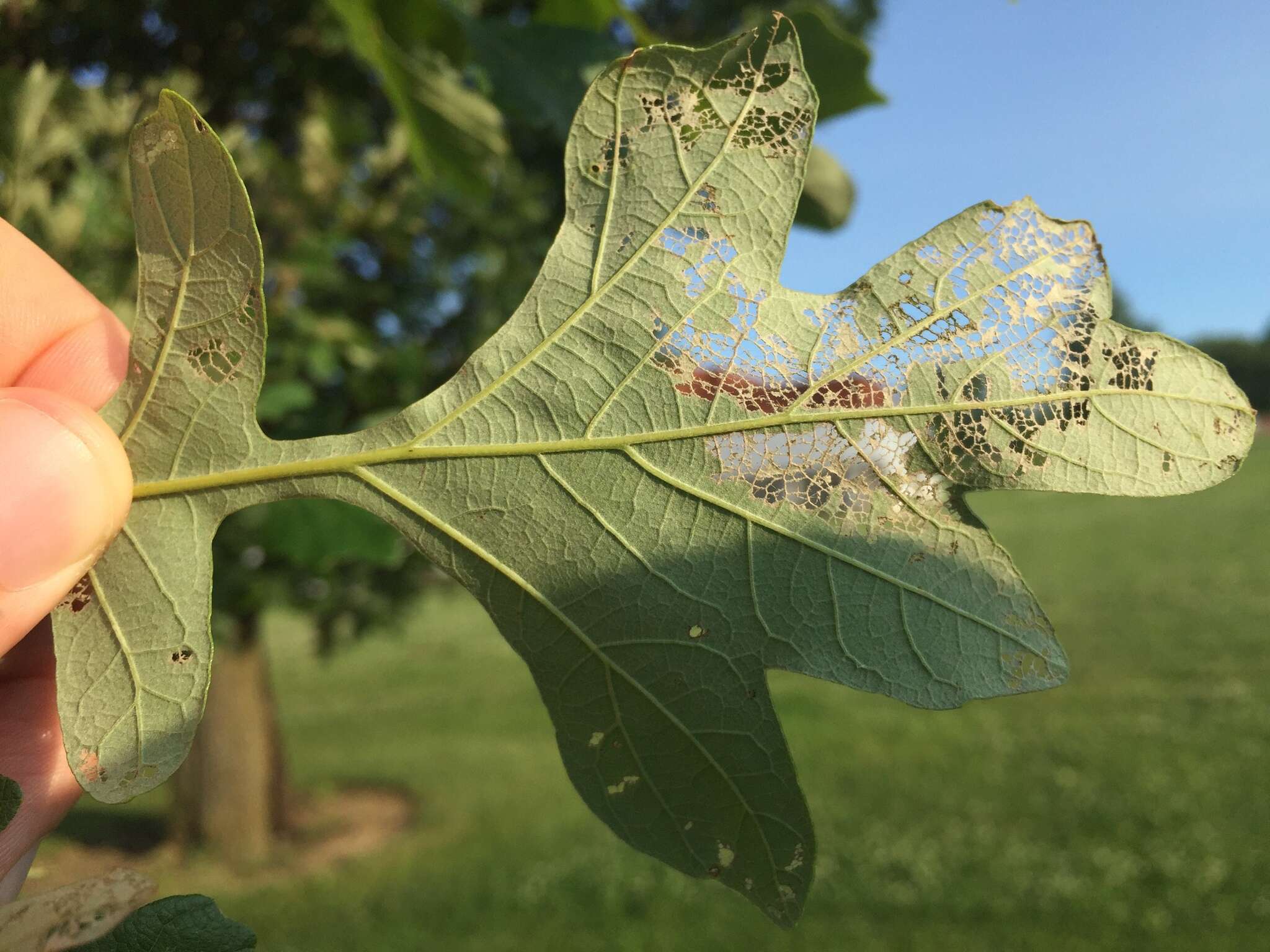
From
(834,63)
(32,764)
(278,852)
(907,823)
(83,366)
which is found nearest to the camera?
(32,764)

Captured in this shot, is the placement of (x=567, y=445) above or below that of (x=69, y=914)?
above

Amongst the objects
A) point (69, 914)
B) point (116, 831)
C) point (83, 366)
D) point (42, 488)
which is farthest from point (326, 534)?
point (116, 831)

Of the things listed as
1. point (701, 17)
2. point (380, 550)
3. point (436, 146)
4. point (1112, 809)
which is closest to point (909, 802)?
point (1112, 809)

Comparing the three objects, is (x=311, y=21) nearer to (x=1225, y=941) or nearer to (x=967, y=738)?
(x=1225, y=941)

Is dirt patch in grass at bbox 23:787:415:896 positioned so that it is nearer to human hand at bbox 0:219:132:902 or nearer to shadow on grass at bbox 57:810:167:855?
shadow on grass at bbox 57:810:167:855

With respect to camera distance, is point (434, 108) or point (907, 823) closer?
point (434, 108)

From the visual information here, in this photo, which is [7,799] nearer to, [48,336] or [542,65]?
[48,336]
